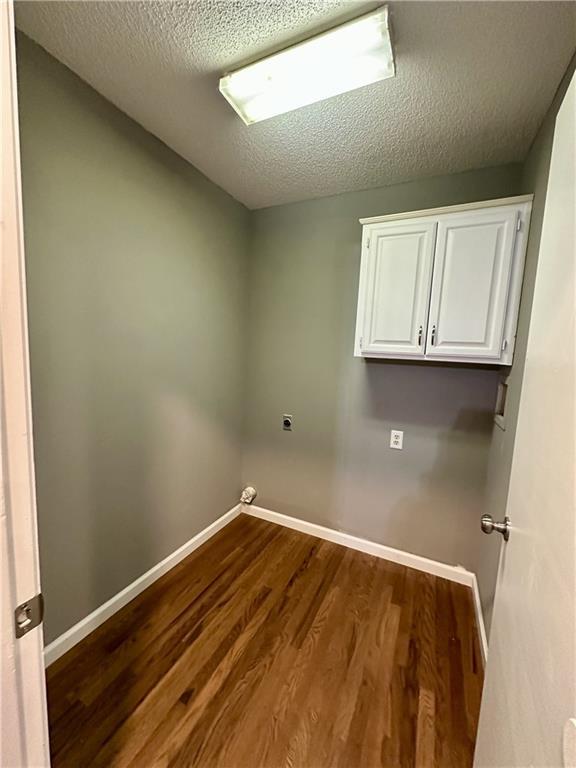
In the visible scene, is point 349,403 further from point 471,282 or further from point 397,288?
point 471,282

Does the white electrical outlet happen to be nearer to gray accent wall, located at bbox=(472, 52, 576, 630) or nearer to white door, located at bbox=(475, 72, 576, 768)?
gray accent wall, located at bbox=(472, 52, 576, 630)

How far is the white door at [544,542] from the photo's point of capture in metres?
0.50

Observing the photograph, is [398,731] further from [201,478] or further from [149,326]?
[149,326]

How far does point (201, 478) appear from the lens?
2.25 meters

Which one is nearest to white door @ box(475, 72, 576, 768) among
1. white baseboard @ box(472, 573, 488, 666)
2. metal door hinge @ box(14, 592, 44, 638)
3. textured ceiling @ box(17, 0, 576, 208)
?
textured ceiling @ box(17, 0, 576, 208)

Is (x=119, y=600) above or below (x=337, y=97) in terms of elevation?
below

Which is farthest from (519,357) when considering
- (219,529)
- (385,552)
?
(219,529)

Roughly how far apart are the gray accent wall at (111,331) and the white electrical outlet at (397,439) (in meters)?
1.32

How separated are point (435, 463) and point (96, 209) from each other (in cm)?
239

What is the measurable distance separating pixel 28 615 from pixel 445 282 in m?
2.02

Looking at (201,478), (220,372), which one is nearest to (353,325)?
(220,372)

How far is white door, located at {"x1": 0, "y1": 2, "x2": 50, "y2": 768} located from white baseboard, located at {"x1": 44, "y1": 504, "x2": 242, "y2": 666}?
1.13 metres

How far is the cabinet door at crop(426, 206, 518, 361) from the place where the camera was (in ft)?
5.11

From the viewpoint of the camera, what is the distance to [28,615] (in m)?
0.57
